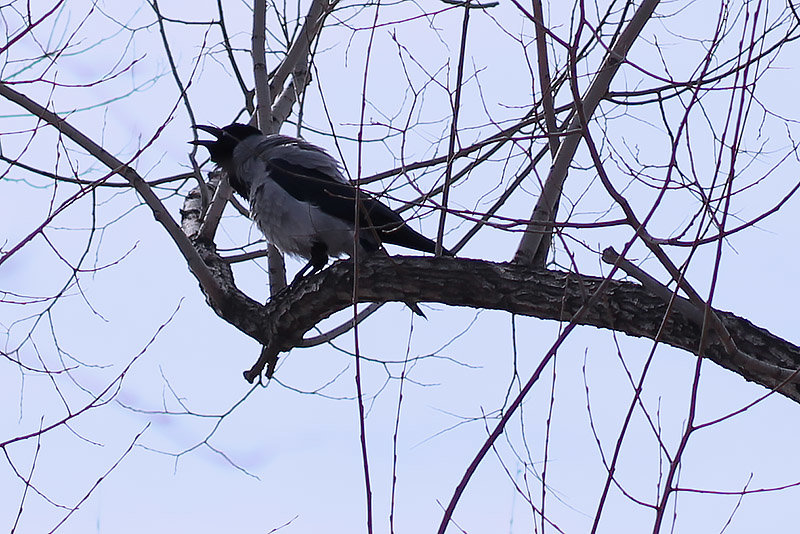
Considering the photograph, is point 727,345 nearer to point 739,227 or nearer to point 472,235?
point 739,227

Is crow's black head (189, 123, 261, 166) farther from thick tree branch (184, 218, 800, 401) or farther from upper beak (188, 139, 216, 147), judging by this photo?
thick tree branch (184, 218, 800, 401)

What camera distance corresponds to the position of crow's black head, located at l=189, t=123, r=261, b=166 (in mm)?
5957

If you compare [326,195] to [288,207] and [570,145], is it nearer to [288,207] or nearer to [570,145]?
[288,207]

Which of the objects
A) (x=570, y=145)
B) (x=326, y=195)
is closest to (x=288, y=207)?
(x=326, y=195)

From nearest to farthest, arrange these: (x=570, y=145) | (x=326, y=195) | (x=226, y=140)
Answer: (x=570, y=145) → (x=326, y=195) → (x=226, y=140)

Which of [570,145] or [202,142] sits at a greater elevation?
[202,142]

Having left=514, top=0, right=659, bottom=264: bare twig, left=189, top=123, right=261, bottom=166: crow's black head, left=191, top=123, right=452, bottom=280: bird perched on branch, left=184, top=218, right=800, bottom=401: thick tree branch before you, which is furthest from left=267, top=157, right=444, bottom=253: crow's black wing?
left=514, top=0, right=659, bottom=264: bare twig

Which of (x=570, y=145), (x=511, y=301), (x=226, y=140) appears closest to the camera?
(x=511, y=301)

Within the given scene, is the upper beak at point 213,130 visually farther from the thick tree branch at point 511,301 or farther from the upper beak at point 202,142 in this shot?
the thick tree branch at point 511,301

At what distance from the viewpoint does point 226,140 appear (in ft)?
19.8

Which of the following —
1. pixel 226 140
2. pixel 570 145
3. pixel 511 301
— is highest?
pixel 226 140

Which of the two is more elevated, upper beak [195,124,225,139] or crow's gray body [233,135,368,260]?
upper beak [195,124,225,139]

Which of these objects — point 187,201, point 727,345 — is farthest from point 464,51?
point 187,201

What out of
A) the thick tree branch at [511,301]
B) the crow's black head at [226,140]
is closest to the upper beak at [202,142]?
the crow's black head at [226,140]
